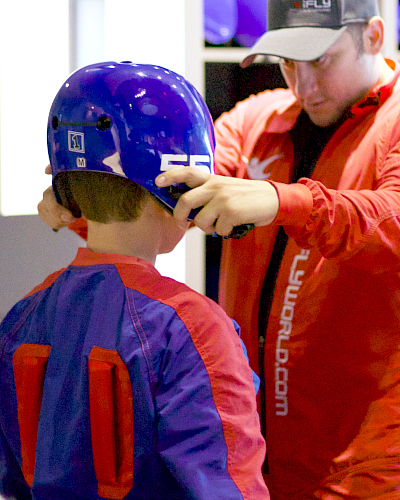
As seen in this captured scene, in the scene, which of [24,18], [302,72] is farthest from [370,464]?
[24,18]

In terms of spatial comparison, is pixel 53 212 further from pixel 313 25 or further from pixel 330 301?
pixel 313 25

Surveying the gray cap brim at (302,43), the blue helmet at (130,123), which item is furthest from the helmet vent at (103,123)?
the gray cap brim at (302,43)

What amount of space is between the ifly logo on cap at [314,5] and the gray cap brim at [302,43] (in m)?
0.05

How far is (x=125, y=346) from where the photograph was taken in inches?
31.1

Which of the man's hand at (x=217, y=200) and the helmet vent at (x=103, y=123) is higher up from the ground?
the helmet vent at (x=103, y=123)

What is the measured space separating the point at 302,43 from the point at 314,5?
0.35 feet

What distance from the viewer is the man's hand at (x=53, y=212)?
3.39 feet

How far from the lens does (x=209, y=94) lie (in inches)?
89.3

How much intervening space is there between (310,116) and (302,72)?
0.12 m

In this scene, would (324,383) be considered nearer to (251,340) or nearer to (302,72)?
(251,340)

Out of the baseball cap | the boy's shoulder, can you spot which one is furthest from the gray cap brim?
the boy's shoulder

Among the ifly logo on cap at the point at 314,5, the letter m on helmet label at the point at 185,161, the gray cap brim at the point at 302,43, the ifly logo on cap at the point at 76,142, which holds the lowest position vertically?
the letter m on helmet label at the point at 185,161

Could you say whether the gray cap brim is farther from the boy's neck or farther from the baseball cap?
the boy's neck

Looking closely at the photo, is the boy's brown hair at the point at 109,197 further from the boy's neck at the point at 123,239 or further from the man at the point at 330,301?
the man at the point at 330,301
